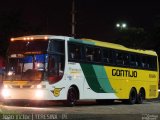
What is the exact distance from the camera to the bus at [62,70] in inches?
975

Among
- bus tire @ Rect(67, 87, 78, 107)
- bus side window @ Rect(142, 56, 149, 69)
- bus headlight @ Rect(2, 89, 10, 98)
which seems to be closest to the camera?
bus headlight @ Rect(2, 89, 10, 98)

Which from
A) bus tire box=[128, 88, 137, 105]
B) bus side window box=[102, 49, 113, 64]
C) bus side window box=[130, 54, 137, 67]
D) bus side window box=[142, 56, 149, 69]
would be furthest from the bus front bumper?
bus side window box=[142, 56, 149, 69]

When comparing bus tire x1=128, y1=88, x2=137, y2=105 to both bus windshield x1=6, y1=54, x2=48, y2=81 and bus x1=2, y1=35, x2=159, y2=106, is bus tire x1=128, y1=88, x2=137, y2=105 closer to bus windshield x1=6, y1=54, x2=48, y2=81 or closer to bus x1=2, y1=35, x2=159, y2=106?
bus x1=2, y1=35, x2=159, y2=106

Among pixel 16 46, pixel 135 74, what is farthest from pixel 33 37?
pixel 135 74

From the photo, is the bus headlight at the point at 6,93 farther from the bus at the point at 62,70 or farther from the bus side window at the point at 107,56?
the bus side window at the point at 107,56

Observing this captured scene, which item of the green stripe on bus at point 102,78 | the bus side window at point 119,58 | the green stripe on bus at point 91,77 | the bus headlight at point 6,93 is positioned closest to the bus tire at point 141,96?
the bus side window at point 119,58

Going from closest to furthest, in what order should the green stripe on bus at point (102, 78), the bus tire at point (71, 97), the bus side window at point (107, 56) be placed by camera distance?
the bus tire at point (71, 97)
the green stripe on bus at point (102, 78)
the bus side window at point (107, 56)

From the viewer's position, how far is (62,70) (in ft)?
84.0

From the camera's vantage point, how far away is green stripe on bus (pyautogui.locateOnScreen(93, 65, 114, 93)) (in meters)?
28.8

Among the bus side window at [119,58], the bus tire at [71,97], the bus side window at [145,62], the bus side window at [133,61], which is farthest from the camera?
the bus side window at [145,62]

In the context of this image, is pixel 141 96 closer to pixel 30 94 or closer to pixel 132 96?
pixel 132 96

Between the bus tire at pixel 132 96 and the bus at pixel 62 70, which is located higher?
the bus at pixel 62 70

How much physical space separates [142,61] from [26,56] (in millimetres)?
11446

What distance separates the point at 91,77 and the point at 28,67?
4.55 meters
